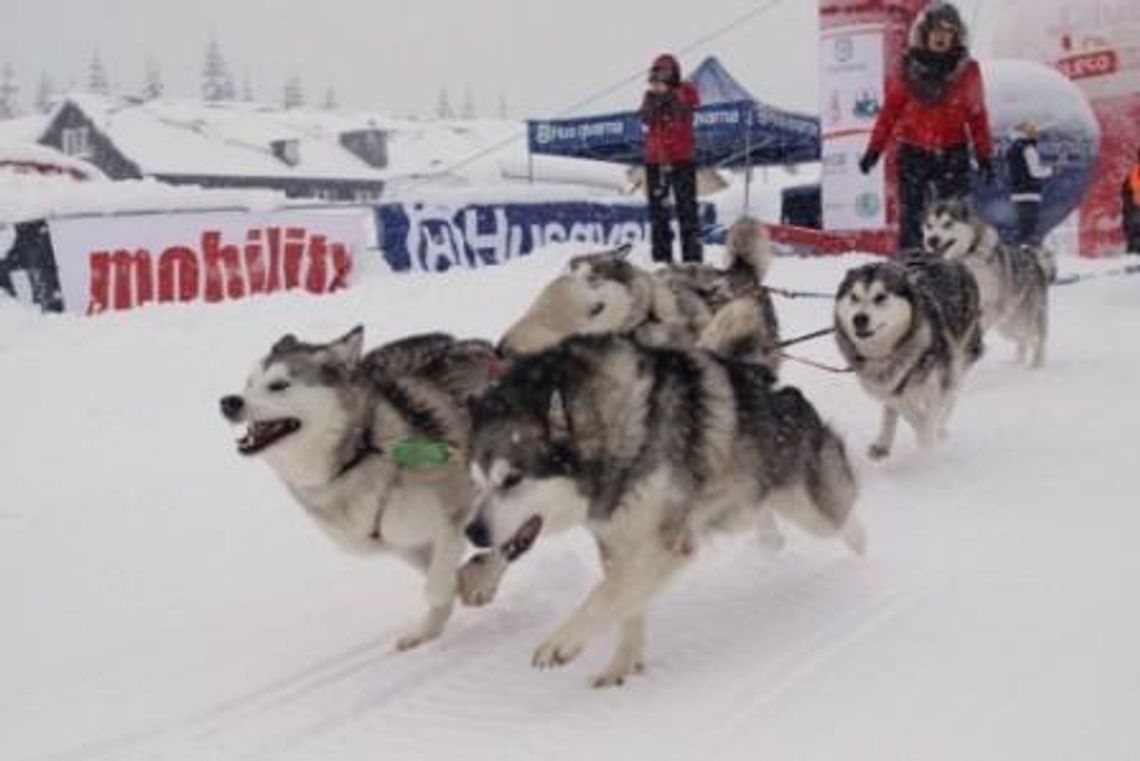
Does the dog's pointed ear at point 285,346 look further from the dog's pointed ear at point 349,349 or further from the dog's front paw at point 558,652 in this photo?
the dog's front paw at point 558,652

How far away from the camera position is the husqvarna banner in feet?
31.2

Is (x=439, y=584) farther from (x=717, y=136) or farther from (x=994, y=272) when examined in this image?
(x=717, y=136)

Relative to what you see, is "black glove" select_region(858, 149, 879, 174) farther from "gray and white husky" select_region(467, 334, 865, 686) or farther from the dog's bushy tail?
"gray and white husky" select_region(467, 334, 865, 686)

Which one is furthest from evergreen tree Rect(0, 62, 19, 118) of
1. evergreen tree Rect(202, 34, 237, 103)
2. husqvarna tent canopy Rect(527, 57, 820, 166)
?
husqvarna tent canopy Rect(527, 57, 820, 166)

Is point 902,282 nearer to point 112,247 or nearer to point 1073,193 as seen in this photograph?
point 112,247

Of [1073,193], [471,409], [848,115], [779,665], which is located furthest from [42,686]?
[1073,193]

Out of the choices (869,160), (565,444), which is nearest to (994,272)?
(869,160)

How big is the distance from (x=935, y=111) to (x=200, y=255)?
15.2 ft

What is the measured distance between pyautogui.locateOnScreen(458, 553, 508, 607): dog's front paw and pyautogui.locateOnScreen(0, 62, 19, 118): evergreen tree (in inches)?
3192

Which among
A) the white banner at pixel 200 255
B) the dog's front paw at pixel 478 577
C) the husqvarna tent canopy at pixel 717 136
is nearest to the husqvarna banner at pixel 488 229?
the white banner at pixel 200 255

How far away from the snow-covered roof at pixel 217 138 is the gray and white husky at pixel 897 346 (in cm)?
3068

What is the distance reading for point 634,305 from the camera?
Result: 4.56 metres

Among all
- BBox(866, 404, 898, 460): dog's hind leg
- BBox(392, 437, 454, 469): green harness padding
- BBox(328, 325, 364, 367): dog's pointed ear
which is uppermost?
BBox(328, 325, 364, 367): dog's pointed ear

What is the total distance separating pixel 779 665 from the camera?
290cm
